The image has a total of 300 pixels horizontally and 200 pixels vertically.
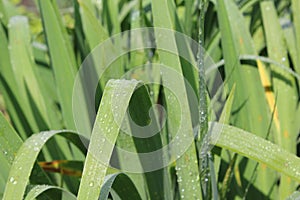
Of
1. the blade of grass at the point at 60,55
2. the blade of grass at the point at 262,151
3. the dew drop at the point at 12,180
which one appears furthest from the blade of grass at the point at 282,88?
the dew drop at the point at 12,180

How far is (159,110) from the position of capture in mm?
1202

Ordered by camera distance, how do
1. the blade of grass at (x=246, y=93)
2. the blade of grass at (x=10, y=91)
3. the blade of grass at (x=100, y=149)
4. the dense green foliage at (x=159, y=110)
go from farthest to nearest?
the blade of grass at (x=10, y=91)
the blade of grass at (x=246, y=93)
the dense green foliage at (x=159, y=110)
the blade of grass at (x=100, y=149)

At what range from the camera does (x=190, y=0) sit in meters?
1.02

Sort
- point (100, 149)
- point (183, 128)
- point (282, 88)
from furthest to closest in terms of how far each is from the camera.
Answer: point (282, 88)
point (183, 128)
point (100, 149)

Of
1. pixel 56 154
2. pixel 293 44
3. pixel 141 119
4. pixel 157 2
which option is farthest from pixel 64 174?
pixel 293 44

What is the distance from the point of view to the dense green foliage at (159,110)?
80cm

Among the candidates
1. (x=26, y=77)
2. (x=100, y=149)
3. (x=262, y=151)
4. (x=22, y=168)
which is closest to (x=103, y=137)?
(x=100, y=149)

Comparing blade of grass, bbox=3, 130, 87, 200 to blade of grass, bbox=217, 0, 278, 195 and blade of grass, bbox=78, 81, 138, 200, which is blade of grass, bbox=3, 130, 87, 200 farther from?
blade of grass, bbox=217, 0, 278, 195

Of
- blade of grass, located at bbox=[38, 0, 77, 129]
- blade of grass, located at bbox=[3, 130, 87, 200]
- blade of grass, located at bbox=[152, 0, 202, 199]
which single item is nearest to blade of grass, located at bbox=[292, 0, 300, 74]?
blade of grass, located at bbox=[152, 0, 202, 199]

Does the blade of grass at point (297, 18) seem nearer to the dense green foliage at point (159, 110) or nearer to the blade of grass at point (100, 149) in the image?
the dense green foliage at point (159, 110)

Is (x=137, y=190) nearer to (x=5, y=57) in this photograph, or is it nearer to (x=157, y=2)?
(x=157, y=2)

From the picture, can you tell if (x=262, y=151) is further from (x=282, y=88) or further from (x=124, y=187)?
(x=282, y=88)

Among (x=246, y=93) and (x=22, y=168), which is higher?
(x=246, y=93)

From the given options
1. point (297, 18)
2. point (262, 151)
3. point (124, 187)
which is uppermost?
point (297, 18)
